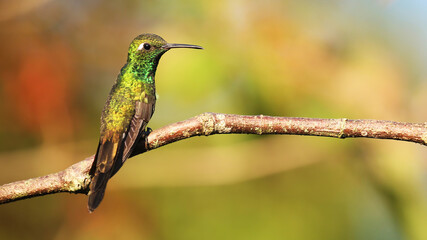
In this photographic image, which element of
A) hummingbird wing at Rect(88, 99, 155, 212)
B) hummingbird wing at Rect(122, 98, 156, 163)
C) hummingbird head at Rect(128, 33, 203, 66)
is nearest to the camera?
hummingbird wing at Rect(88, 99, 155, 212)

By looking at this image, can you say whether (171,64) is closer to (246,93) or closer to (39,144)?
(246,93)

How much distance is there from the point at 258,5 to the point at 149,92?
1.28 metres

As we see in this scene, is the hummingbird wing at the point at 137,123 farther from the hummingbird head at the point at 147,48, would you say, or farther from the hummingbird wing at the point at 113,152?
the hummingbird head at the point at 147,48

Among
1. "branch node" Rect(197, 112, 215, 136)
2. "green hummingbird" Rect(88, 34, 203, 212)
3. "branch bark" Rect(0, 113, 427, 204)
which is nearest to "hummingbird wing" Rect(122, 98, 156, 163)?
"green hummingbird" Rect(88, 34, 203, 212)

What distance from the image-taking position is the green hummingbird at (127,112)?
228 centimetres

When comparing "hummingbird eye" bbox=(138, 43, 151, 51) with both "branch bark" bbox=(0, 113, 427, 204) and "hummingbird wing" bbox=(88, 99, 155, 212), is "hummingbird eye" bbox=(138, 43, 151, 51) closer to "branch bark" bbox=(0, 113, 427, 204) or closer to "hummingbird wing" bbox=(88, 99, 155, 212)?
"hummingbird wing" bbox=(88, 99, 155, 212)

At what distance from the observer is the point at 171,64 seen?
11.9 feet

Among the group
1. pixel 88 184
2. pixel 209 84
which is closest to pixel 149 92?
pixel 209 84

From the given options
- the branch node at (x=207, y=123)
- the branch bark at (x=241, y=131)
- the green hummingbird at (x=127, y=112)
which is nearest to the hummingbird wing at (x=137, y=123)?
the green hummingbird at (x=127, y=112)

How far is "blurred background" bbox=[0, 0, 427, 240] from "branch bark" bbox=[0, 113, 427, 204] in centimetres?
118

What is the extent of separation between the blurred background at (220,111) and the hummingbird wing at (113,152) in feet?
2.20

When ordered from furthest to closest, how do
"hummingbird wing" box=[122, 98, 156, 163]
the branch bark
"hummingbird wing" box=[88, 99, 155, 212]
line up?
"hummingbird wing" box=[122, 98, 156, 163] < "hummingbird wing" box=[88, 99, 155, 212] < the branch bark

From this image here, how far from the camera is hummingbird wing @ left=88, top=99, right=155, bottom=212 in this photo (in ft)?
7.26

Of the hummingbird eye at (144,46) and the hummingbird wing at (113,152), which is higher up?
the hummingbird eye at (144,46)
